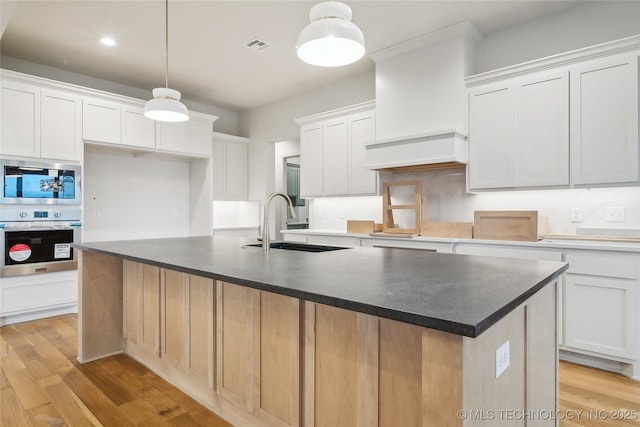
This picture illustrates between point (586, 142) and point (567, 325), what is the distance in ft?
4.56

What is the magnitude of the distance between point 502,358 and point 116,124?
4.64 meters

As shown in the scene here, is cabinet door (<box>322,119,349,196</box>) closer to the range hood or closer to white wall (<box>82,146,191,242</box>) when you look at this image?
the range hood

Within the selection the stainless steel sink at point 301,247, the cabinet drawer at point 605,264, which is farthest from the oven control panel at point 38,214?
the cabinet drawer at point 605,264

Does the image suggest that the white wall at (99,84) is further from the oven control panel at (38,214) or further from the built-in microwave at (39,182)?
the oven control panel at (38,214)

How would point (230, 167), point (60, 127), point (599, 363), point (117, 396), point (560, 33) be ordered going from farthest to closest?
point (230, 167)
point (60, 127)
point (560, 33)
point (599, 363)
point (117, 396)

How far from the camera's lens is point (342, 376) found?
1.38 metres

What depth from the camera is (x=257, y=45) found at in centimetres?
379

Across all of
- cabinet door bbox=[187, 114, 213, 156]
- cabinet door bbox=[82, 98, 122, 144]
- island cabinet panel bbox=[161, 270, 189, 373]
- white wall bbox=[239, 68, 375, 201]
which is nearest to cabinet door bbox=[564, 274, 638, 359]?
island cabinet panel bbox=[161, 270, 189, 373]

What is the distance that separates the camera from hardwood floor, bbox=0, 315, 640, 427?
1982 millimetres

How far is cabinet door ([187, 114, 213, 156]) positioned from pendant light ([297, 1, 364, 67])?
361 cm

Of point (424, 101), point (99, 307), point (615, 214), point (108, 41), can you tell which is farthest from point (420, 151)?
point (108, 41)

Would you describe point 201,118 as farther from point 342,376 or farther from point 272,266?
point 342,376

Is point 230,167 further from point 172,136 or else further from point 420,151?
point 420,151

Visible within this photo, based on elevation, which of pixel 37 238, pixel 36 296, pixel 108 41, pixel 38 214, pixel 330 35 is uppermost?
pixel 108 41
